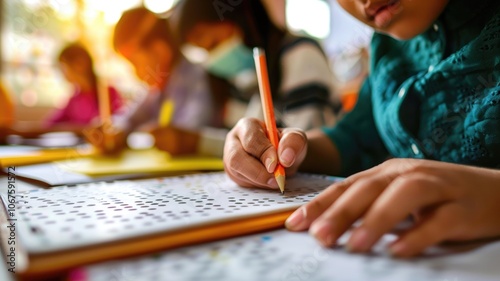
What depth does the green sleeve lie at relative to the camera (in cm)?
58

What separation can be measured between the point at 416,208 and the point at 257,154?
7.2 inches

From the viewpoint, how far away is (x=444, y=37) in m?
0.44

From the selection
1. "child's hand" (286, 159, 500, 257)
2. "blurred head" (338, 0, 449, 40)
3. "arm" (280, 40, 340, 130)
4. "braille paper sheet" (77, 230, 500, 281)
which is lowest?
"braille paper sheet" (77, 230, 500, 281)

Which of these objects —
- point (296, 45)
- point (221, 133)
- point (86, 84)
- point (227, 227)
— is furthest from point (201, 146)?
point (86, 84)

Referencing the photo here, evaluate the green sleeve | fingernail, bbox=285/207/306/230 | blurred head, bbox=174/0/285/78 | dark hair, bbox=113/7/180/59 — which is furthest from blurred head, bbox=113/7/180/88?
fingernail, bbox=285/207/306/230

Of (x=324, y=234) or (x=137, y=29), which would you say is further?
(x=137, y=29)

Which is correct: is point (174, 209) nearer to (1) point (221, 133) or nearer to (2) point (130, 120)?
(1) point (221, 133)

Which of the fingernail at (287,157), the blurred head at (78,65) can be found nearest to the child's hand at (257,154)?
the fingernail at (287,157)

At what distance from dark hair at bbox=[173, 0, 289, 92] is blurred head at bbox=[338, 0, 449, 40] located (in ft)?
1.53

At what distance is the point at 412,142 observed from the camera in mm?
466

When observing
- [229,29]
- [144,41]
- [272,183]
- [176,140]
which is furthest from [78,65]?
[272,183]

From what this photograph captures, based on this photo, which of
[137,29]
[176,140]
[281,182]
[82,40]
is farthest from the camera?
[82,40]

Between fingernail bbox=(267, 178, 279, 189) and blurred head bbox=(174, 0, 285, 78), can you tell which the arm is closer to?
blurred head bbox=(174, 0, 285, 78)

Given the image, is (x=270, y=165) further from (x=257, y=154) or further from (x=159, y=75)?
(x=159, y=75)
